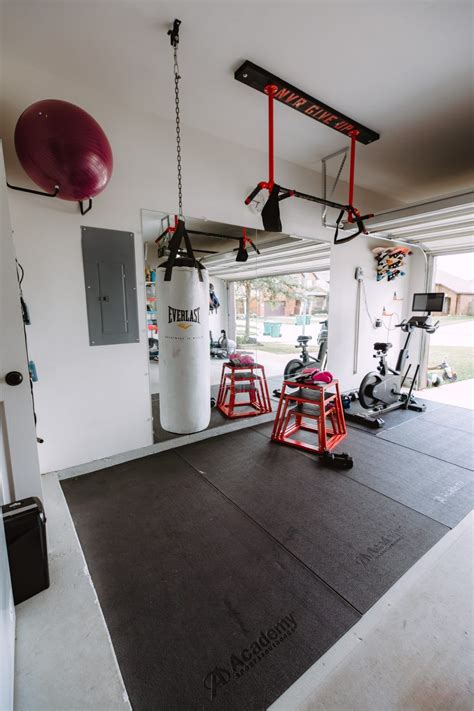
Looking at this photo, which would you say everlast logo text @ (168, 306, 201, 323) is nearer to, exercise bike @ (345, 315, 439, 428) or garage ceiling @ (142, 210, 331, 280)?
garage ceiling @ (142, 210, 331, 280)

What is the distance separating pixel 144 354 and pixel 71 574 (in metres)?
1.78

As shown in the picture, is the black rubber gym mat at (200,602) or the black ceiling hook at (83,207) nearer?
the black rubber gym mat at (200,602)

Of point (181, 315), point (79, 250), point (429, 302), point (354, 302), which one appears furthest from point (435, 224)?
Answer: point (79, 250)

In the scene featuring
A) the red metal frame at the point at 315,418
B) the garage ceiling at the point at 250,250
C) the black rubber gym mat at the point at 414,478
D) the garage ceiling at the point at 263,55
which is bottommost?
the black rubber gym mat at the point at 414,478

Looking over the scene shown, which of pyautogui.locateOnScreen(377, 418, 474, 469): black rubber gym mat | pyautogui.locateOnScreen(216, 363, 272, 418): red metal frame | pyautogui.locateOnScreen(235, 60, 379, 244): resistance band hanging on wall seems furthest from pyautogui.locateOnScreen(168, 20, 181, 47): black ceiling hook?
pyautogui.locateOnScreen(377, 418, 474, 469): black rubber gym mat

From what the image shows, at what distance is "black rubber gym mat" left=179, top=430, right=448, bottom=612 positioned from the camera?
1722 millimetres

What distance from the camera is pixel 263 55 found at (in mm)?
2160

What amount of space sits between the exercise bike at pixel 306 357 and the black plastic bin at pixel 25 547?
364 centimetres

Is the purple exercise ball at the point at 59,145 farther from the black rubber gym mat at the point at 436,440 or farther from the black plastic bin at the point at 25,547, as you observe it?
the black rubber gym mat at the point at 436,440

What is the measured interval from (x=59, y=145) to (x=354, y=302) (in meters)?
4.32

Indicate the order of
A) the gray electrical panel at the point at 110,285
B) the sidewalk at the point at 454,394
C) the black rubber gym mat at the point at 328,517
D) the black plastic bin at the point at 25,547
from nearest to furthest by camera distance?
the black plastic bin at the point at 25,547, the black rubber gym mat at the point at 328,517, the gray electrical panel at the point at 110,285, the sidewalk at the point at 454,394

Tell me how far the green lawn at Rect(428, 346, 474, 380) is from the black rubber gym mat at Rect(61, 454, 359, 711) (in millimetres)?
6833

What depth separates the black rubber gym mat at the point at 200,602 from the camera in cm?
122

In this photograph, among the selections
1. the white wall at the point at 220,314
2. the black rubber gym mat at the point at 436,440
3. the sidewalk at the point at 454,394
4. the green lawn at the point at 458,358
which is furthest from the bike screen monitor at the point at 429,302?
the green lawn at the point at 458,358
